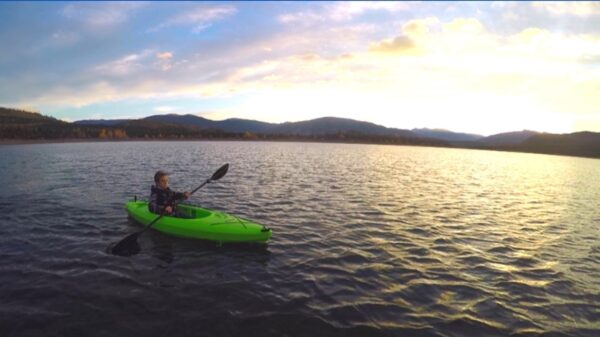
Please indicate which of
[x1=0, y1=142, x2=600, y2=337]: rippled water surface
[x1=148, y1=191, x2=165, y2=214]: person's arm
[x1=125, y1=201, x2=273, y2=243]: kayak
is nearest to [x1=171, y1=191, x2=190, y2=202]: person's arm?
[x1=148, y1=191, x2=165, y2=214]: person's arm

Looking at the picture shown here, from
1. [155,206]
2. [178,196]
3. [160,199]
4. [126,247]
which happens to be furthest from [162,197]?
[126,247]

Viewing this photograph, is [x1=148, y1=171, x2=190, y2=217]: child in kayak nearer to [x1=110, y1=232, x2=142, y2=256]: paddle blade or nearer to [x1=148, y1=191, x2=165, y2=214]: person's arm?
[x1=148, y1=191, x2=165, y2=214]: person's arm

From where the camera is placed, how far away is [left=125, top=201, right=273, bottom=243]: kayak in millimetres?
11914

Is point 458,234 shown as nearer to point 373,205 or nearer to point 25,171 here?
point 373,205

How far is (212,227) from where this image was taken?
12.3 metres

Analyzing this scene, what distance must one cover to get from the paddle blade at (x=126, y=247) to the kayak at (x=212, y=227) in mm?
1743

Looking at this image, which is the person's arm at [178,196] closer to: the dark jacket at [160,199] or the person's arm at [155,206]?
the dark jacket at [160,199]

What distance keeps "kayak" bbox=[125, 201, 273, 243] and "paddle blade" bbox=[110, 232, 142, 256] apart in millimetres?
1743

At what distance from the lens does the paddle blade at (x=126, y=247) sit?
1111 cm

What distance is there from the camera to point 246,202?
65.0 ft

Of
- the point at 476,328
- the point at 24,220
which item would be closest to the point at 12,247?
the point at 24,220

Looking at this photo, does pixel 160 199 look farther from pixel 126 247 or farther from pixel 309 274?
pixel 309 274

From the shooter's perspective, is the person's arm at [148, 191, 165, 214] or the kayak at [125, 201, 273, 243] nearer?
the kayak at [125, 201, 273, 243]

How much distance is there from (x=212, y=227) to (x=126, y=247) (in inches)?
106
